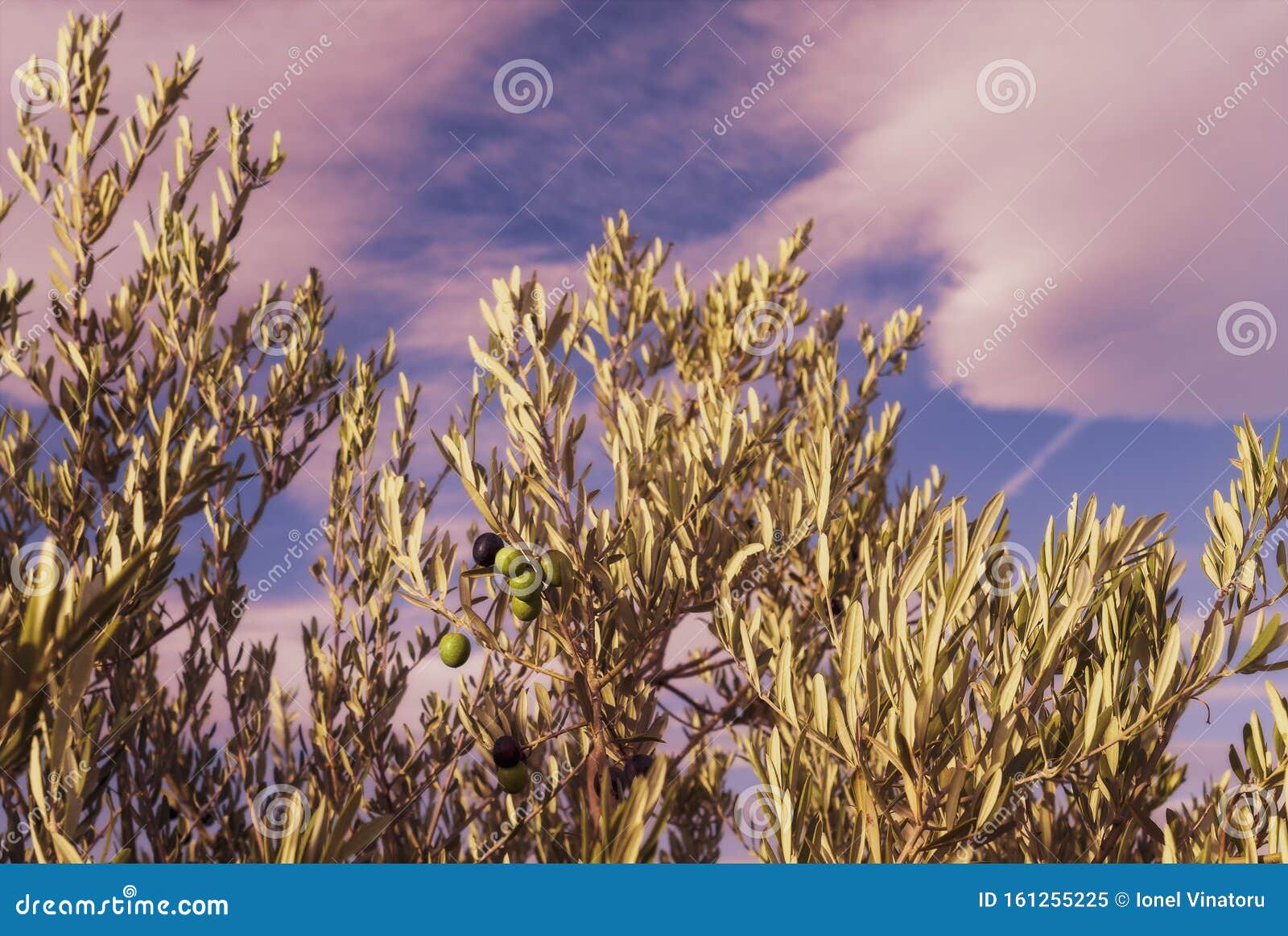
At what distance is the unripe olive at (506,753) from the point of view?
3.20 meters

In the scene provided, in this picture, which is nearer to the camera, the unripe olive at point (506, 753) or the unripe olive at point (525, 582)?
the unripe olive at point (525, 582)

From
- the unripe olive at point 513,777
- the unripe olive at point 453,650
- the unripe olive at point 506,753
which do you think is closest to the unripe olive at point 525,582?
the unripe olive at point 453,650

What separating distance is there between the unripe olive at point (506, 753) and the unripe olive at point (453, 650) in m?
0.34

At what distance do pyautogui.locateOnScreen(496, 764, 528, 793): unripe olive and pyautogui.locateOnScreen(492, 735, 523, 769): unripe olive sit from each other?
0.08 feet

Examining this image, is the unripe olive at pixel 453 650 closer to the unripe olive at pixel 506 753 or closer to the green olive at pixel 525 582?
the unripe olive at pixel 506 753

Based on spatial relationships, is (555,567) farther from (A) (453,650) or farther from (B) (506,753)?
(B) (506,753)

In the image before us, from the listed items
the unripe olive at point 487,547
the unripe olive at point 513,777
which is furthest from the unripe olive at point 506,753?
the unripe olive at point 487,547

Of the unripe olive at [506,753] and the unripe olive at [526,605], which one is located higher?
the unripe olive at [526,605]

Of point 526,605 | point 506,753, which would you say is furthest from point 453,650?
point 526,605

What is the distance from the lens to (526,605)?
2.89m

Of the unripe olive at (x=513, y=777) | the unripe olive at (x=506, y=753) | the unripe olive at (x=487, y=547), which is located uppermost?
the unripe olive at (x=487, y=547)

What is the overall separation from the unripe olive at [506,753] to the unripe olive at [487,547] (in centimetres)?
67

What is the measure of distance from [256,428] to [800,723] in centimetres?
386

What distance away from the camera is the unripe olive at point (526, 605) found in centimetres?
289
